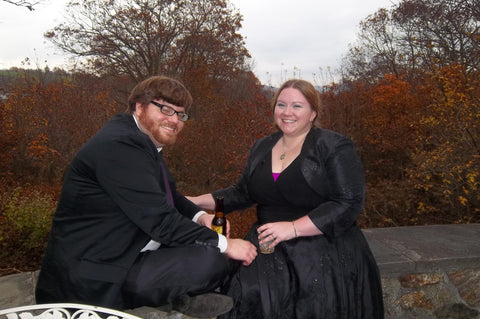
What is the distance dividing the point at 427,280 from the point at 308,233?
44.4 inches

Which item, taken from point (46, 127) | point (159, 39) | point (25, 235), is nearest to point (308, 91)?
point (25, 235)

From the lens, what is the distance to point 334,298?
1.91 m

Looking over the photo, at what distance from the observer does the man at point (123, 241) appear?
1.73 metres

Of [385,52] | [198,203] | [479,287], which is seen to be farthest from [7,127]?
[385,52]

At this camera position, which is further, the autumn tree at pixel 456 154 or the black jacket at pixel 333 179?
the autumn tree at pixel 456 154

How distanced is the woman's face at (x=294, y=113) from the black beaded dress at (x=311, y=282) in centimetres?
78

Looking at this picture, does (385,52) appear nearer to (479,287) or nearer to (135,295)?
(479,287)

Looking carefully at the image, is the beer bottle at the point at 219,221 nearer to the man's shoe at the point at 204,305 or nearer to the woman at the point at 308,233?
the woman at the point at 308,233

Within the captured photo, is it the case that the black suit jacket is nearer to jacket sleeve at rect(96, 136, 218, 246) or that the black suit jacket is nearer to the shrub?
jacket sleeve at rect(96, 136, 218, 246)

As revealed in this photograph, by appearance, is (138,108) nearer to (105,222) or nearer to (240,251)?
(105,222)

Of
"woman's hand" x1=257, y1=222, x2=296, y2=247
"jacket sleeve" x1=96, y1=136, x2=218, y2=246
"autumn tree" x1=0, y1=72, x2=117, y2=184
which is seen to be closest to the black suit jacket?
"jacket sleeve" x1=96, y1=136, x2=218, y2=246

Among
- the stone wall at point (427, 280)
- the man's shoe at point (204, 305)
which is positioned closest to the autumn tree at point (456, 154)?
the stone wall at point (427, 280)

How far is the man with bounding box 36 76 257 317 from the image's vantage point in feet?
5.69

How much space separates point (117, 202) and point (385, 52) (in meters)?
23.5
